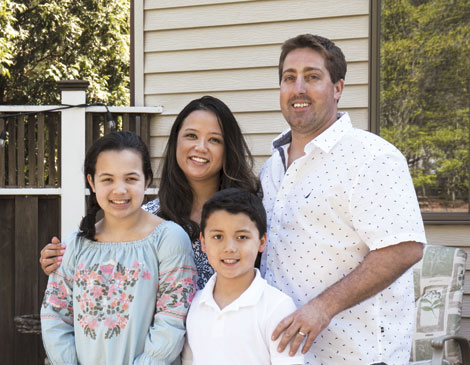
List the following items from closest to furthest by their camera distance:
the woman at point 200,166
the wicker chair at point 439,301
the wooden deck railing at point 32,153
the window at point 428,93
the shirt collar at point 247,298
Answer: the shirt collar at point 247,298 → the woman at point 200,166 → the wicker chair at point 439,301 → the window at point 428,93 → the wooden deck railing at point 32,153

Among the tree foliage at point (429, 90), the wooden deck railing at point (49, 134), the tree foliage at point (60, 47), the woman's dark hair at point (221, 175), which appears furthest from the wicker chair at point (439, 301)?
the tree foliage at point (60, 47)

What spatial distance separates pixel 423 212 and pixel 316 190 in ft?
6.84

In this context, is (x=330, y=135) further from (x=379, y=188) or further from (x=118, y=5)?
(x=118, y=5)

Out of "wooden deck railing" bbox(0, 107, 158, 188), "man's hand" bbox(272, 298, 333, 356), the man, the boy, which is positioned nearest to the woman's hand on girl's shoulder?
the boy

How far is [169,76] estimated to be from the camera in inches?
181

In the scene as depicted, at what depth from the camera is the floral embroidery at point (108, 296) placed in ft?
6.61

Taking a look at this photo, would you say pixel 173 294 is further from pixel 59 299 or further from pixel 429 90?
pixel 429 90

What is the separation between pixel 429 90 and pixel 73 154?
254 cm

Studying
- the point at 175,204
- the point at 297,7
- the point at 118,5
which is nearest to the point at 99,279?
the point at 175,204

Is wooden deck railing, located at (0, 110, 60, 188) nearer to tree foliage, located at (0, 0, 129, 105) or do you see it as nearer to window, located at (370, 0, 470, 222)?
window, located at (370, 0, 470, 222)

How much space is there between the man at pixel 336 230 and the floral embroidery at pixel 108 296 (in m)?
0.49

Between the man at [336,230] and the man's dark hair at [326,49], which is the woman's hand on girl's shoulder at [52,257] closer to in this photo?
the man at [336,230]

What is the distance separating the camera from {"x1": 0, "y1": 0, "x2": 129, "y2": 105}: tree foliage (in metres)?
11.6

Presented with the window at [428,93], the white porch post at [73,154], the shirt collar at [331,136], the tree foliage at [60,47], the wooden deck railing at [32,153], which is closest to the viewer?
the shirt collar at [331,136]
